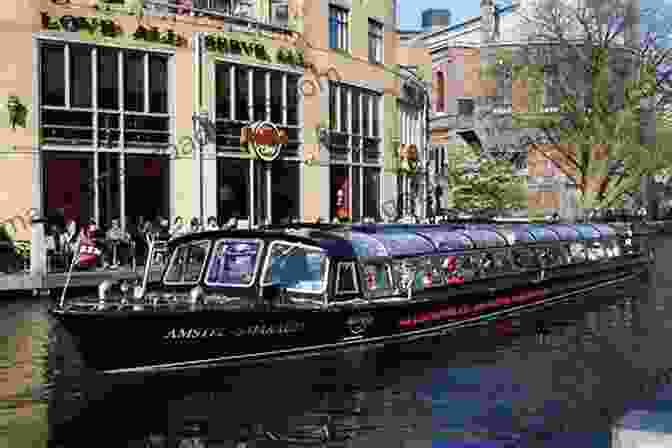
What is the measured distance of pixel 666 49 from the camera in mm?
54062

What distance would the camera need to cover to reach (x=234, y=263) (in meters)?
17.9

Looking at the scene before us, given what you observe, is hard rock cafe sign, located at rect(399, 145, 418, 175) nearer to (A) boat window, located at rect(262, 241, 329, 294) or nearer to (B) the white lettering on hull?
(A) boat window, located at rect(262, 241, 329, 294)

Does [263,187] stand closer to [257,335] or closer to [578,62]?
[257,335]

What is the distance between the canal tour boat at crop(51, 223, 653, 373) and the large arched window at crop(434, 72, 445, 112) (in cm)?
5226

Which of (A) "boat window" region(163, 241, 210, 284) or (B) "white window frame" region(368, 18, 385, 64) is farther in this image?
(B) "white window frame" region(368, 18, 385, 64)

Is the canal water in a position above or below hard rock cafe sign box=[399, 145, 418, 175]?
below

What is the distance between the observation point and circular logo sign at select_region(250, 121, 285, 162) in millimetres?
36469

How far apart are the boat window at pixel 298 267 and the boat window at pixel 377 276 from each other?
1372mm

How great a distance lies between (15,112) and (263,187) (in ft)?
37.5

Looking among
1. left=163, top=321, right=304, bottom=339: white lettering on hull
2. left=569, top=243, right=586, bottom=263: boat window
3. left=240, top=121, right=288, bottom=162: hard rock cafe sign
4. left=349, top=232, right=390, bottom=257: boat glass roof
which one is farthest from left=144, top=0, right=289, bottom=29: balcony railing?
left=163, top=321, right=304, bottom=339: white lettering on hull

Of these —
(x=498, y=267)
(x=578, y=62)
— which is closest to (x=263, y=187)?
(x=498, y=267)

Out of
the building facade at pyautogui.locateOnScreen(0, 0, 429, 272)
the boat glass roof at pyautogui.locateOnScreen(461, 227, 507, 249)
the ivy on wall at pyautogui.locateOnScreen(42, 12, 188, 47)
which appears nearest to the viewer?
the boat glass roof at pyautogui.locateOnScreen(461, 227, 507, 249)

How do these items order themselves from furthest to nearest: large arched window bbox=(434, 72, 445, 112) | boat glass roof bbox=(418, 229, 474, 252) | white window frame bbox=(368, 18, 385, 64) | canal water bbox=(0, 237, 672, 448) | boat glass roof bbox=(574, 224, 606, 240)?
1. large arched window bbox=(434, 72, 445, 112)
2. white window frame bbox=(368, 18, 385, 64)
3. boat glass roof bbox=(574, 224, 606, 240)
4. boat glass roof bbox=(418, 229, 474, 252)
5. canal water bbox=(0, 237, 672, 448)

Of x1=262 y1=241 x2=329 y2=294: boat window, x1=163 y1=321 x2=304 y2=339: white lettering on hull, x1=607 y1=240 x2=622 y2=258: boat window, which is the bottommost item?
x1=163 y1=321 x2=304 y2=339: white lettering on hull
